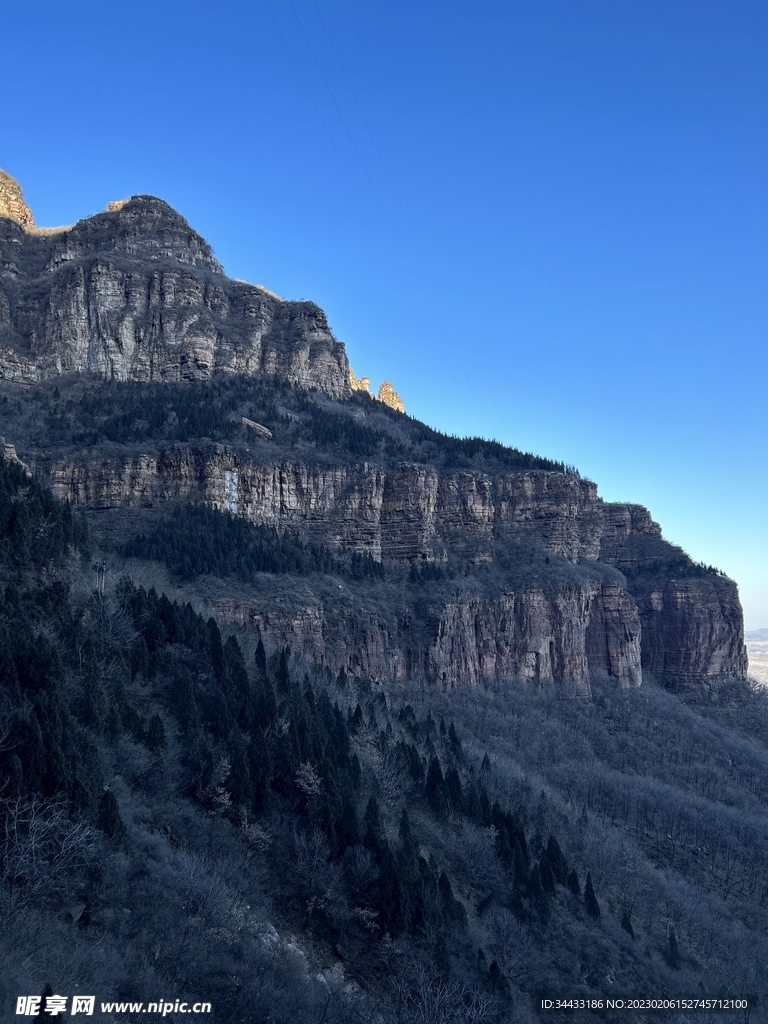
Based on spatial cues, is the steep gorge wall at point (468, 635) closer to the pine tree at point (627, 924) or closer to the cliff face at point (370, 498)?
the cliff face at point (370, 498)

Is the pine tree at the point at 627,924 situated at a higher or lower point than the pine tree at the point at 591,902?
lower

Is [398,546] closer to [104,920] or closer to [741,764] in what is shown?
[741,764]

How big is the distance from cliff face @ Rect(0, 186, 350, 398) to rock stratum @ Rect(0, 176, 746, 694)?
34cm

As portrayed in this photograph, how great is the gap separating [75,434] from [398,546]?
154 feet

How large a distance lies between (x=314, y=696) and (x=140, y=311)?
83.9 metres

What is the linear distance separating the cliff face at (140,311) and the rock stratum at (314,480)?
0.34 meters

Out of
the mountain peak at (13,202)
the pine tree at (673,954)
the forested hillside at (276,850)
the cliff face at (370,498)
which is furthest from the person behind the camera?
the mountain peak at (13,202)

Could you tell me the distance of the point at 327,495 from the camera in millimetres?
105375

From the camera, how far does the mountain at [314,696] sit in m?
27.2

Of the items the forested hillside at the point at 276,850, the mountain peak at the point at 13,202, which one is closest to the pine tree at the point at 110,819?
the forested hillside at the point at 276,850

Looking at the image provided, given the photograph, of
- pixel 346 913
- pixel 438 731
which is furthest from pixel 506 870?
pixel 438 731

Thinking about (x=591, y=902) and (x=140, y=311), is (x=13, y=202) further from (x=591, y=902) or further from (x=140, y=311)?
(x=591, y=902)

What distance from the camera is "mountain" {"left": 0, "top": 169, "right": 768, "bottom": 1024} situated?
27.2m

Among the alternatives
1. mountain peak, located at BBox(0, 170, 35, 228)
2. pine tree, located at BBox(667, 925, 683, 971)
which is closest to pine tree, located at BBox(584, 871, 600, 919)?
pine tree, located at BBox(667, 925, 683, 971)
